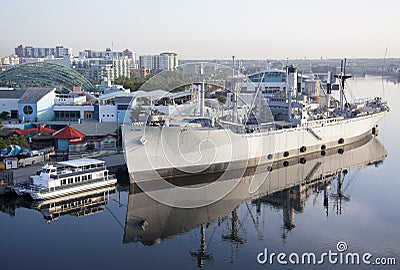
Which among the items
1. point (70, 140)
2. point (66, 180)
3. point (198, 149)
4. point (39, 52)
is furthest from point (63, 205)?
point (39, 52)

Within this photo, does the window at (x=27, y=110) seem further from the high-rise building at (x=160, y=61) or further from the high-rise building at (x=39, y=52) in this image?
the high-rise building at (x=39, y=52)

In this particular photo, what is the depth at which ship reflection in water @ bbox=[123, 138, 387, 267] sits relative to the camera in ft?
27.3

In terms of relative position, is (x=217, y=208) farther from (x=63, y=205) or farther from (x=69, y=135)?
(x=69, y=135)

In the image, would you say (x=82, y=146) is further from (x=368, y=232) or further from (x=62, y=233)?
(x=368, y=232)

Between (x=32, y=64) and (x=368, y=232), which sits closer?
(x=368, y=232)

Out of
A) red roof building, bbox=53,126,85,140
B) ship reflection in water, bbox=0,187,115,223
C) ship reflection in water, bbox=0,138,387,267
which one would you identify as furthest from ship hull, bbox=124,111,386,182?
red roof building, bbox=53,126,85,140

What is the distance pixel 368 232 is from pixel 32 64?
64.2 feet

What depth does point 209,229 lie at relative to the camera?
28.0 ft

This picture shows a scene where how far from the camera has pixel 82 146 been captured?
508 inches

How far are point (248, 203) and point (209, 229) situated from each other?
1700 mm

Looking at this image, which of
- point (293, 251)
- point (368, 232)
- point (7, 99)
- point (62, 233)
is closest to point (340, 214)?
point (368, 232)

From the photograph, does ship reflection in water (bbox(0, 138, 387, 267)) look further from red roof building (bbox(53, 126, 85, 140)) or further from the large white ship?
red roof building (bbox(53, 126, 85, 140))

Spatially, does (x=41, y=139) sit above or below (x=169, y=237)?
above

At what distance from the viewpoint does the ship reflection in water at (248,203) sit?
8312mm
